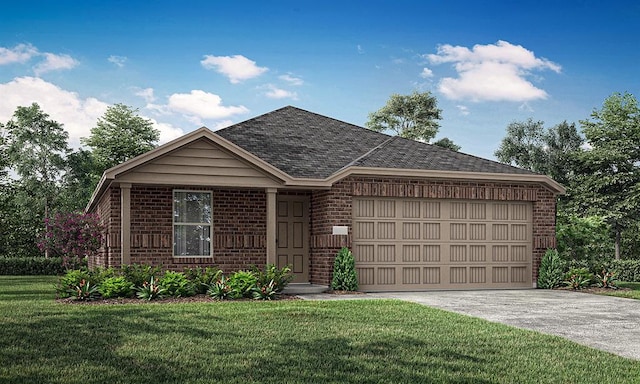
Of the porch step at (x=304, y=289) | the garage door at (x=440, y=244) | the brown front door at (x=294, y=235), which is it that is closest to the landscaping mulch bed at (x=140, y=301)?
the porch step at (x=304, y=289)

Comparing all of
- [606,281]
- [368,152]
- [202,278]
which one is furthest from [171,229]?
[606,281]

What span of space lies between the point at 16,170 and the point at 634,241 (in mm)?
35738

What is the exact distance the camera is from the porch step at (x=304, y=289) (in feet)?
52.5

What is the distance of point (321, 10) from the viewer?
80.6 feet

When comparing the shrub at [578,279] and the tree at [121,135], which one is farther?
the tree at [121,135]

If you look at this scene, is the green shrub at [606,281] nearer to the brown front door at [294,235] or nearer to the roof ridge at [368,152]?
the roof ridge at [368,152]

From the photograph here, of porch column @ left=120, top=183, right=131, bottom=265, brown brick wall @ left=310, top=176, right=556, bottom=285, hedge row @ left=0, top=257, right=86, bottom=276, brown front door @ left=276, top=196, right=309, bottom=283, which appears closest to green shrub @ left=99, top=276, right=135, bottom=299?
porch column @ left=120, top=183, right=131, bottom=265

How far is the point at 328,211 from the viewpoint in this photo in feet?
54.8

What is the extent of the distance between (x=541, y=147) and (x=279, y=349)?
33.8 meters

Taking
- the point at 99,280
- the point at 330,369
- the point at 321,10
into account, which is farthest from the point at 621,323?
the point at 321,10

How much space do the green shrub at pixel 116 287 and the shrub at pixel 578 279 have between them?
11.0m

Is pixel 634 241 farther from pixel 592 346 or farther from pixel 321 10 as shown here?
pixel 592 346

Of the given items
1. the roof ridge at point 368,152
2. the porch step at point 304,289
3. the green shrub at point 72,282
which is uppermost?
the roof ridge at point 368,152

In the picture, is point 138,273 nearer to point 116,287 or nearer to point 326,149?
point 116,287
